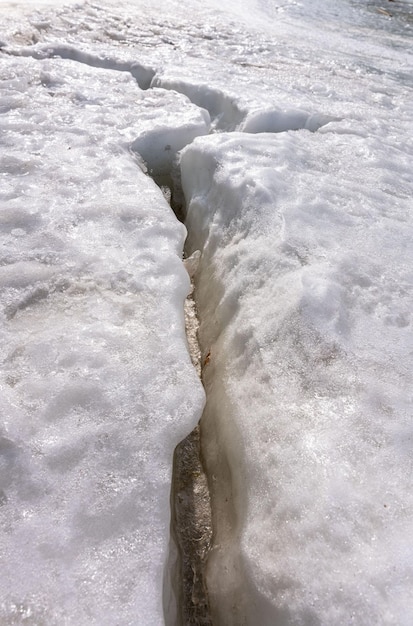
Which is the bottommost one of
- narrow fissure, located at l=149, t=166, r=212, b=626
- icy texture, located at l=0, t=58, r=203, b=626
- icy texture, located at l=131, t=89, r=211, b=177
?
narrow fissure, located at l=149, t=166, r=212, b=626

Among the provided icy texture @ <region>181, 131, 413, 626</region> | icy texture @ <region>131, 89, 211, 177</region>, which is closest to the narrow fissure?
icy texture @ <region>181, 131, 413, 626</region>

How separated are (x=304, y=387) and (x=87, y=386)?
2.05ft

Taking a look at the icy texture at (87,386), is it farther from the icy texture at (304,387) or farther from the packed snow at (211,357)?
the icy texture at (304,387)

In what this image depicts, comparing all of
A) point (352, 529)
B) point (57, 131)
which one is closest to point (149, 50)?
point (57, 131)

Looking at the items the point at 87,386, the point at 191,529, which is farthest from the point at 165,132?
the point at 191,529

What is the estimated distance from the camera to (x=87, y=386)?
1314mm

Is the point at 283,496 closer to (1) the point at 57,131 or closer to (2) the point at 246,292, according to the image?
(2) the point at 246,292

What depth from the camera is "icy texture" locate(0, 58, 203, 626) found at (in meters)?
0.99

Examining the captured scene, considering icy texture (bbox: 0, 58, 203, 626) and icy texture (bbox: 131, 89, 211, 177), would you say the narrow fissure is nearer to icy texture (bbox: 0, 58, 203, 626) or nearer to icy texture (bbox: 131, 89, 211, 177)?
icy texture (bbox: 0, 58, 203, 626)

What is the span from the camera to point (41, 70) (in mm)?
3223

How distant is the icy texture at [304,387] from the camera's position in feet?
3.43

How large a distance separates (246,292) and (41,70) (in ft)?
8.30

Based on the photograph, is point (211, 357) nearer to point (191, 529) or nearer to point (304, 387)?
point (304, 387)

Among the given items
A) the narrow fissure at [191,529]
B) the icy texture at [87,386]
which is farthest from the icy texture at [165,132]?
the narrow fissure at [191,529]
